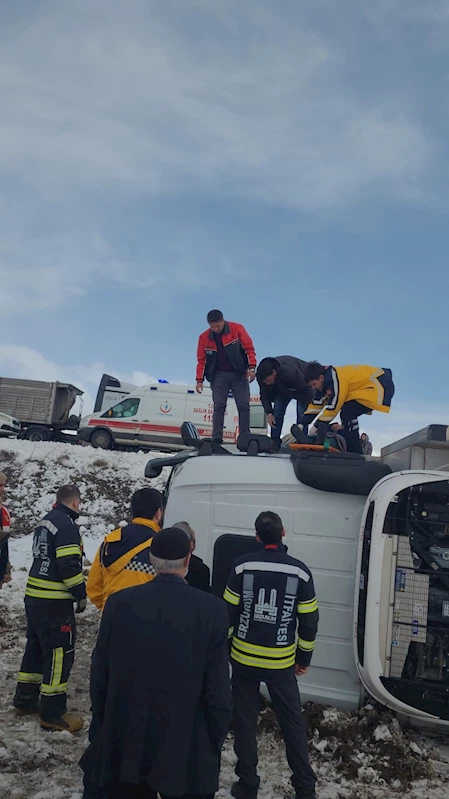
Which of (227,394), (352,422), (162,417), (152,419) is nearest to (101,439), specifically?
(152,419)

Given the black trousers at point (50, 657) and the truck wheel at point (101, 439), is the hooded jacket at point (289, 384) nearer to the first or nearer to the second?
the black trousers at point (50, 657)

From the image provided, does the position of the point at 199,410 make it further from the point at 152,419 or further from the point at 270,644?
the point at 270,644

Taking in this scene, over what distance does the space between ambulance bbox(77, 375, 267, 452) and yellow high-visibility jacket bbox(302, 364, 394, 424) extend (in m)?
12.6

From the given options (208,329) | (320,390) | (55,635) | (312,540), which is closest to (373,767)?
(312,540)

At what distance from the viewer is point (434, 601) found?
4.24 m

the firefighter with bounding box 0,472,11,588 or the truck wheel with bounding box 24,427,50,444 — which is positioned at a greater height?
the truck wheel with bounding box 24,427,50,444

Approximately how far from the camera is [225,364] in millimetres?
7395

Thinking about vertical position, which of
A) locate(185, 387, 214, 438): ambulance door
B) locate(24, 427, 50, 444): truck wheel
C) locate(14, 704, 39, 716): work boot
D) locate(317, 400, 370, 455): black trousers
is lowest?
locate(14, 704, 39, 716): work boot

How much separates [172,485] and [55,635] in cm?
146

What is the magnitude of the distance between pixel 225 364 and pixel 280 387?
908 mm

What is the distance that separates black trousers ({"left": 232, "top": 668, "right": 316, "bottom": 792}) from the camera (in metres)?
3.42

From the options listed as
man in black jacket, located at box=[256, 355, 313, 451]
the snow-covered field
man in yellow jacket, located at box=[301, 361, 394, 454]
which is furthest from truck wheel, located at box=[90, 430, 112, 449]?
man in yellow jacket, located at box=[301, 361, 394, 454]

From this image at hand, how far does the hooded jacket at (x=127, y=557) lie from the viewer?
3.75 meters

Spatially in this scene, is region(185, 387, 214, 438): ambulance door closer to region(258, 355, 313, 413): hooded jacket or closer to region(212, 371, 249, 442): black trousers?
region(212, 371, 249, 442): black trousers
